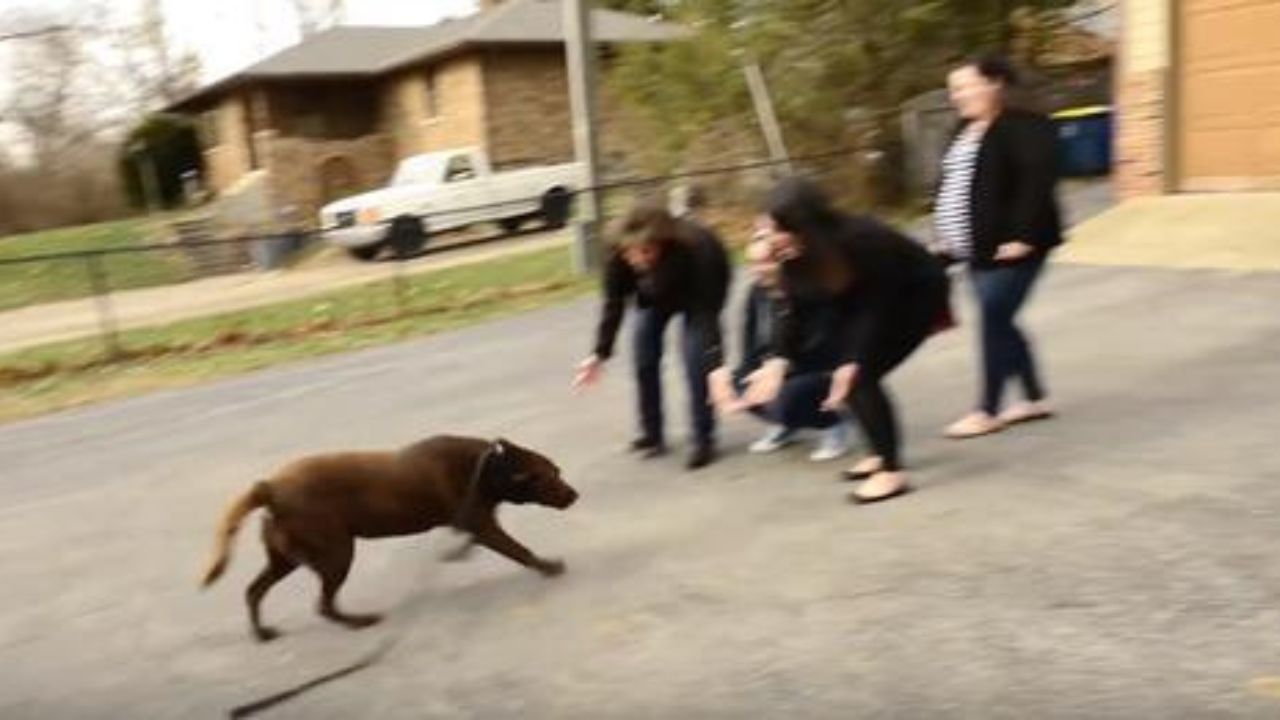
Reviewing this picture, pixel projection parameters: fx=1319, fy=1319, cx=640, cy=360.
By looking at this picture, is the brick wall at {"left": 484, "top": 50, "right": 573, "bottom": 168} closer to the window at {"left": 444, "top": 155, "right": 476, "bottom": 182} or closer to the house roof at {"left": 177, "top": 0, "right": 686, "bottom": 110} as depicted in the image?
the house roof at {"left": 177, "top": 0, "right": 686, "bottom": 110}

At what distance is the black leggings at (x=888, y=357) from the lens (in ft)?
16.5

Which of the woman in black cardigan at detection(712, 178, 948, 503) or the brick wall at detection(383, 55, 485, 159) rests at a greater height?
the brick wall at detection(383, 55, 485, 159)

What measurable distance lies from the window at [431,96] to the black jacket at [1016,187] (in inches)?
1115

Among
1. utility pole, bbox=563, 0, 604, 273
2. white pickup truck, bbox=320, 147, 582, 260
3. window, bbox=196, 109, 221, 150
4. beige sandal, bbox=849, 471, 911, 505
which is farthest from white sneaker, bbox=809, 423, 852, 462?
window, bbox=196, 109, 221, 150

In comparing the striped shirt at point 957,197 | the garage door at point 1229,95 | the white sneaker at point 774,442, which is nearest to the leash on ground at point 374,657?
the white sneaker at point 774,442

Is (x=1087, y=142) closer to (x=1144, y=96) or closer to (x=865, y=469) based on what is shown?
(x=1144, y=96)

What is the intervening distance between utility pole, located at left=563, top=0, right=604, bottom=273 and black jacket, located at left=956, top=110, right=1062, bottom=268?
10486mm

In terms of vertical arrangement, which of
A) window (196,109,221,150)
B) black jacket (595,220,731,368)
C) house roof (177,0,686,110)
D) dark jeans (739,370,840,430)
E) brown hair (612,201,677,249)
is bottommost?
dark jeans (739,370,840,430)

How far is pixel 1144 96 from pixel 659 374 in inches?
298

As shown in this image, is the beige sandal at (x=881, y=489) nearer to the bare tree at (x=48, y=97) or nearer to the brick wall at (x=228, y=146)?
the brick wall at (x=228, y=146)

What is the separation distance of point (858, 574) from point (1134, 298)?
5481 mm

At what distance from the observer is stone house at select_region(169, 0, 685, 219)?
100 ft

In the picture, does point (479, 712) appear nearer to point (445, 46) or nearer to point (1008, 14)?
point (1008, 14)

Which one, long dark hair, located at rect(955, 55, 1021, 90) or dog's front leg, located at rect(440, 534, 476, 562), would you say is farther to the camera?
long dark hair, located at rect(955, 55, 1021, 90)
